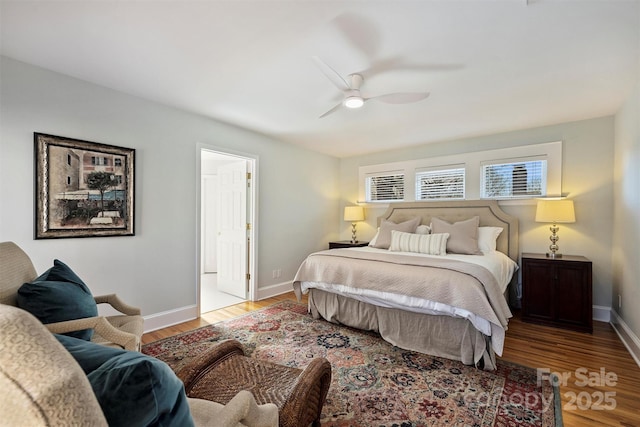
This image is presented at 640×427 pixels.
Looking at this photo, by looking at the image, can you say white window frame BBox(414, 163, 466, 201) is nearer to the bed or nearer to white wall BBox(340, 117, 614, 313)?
white wall BBox(340, 117, 614, 313)

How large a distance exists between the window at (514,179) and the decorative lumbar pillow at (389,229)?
3.62 ft

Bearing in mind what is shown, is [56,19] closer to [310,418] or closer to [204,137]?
[204,137]

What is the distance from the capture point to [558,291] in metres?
3.26

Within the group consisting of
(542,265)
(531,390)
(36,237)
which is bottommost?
(531,390)

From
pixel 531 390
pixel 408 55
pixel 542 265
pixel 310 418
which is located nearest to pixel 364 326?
pixel 531 390

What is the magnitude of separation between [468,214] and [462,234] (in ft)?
1.97

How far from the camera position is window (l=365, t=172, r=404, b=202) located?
510cm

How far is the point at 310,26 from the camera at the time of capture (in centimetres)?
189

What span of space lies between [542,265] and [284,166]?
12.2 feet

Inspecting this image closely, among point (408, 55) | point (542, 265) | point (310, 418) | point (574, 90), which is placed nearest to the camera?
point (310, 418)

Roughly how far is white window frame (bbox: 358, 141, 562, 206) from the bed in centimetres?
63

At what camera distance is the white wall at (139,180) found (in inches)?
91.4

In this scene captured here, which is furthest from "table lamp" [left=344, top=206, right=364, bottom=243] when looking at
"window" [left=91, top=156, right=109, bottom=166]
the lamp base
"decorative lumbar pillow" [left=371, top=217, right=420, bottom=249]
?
"window" [left=91, top=156, right=109, bottom=166]

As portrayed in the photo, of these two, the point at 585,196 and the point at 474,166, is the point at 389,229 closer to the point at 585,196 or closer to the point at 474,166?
the point at 474,166
